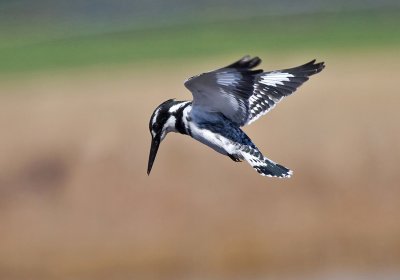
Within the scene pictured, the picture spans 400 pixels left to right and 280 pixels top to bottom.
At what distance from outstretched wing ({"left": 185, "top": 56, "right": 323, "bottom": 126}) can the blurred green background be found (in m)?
4.62

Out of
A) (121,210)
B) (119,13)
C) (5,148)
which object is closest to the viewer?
(121,210)

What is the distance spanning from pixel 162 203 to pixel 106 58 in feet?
22.6

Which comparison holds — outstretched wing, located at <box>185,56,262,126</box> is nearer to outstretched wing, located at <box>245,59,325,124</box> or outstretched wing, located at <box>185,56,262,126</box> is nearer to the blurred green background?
outstretched wing, located at <box>245,59,325,124</box>

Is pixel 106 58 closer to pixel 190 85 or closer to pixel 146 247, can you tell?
pixel 146 247

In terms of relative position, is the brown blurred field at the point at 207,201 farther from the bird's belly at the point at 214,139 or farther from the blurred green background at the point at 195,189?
the bird's belly at the point at 214,139

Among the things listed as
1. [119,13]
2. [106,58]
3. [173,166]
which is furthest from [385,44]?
[119,13]

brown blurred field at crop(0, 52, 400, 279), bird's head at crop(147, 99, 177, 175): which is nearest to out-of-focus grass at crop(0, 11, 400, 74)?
brown blurred field at crop(0, 52, 400, 279)

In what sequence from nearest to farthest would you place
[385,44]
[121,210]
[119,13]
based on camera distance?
[121,210] → [385,44] → [119,13]

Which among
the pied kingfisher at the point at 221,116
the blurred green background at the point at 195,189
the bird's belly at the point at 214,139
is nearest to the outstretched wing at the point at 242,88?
the pied kingfisher at the point at 221,116

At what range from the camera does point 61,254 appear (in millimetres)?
12867

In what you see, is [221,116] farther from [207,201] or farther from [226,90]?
[207,201]

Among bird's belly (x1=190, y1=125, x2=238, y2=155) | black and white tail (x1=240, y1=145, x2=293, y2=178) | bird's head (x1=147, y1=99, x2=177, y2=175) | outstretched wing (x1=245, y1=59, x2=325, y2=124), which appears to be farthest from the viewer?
outstretched wing (x1=245, y1=59, x2=325, y2=124)

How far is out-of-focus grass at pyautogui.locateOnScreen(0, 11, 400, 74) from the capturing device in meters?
18.9

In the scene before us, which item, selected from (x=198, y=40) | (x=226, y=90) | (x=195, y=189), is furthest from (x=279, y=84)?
(x=198, y=40)
